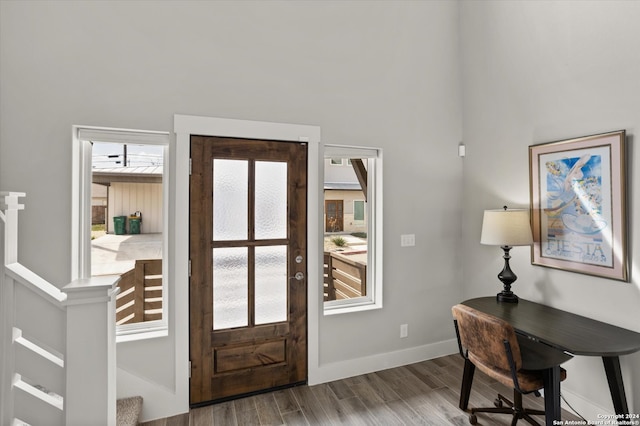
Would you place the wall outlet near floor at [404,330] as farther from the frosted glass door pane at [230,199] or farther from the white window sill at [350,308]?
the frosted glass door pane at [230,199]

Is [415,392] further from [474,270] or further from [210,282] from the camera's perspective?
[210,282]

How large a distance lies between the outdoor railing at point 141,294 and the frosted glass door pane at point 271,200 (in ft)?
2.71

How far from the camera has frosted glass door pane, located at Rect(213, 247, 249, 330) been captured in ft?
8.35

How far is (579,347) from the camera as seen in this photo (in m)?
1.80

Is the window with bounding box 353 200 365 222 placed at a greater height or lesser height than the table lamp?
greater

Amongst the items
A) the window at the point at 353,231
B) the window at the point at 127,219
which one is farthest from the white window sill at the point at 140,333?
the window at the point at 353,231

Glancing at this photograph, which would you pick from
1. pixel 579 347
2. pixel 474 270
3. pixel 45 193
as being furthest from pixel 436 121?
pixel 45 193

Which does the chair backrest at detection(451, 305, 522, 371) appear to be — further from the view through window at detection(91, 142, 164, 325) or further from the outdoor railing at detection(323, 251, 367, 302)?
the view through window at detection(91, 142, 164, 325)

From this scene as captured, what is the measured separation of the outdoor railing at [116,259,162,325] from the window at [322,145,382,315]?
1396 mm

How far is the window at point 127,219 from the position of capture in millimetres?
2291

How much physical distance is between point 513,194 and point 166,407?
3.23m

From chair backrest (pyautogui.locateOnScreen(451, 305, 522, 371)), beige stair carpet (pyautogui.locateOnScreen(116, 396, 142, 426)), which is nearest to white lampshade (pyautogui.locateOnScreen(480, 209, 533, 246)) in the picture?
chair backrest (pyautogui.locateOnScreen(451, 305, 522, 371))

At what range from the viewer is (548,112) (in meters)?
2.54

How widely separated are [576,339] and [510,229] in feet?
2.77
